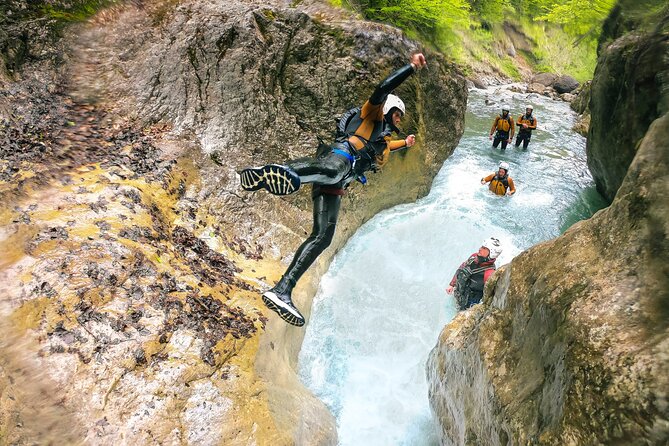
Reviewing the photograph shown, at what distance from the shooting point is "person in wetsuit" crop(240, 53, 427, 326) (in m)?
4.51

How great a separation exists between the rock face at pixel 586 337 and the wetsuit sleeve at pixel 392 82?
88.0 inches

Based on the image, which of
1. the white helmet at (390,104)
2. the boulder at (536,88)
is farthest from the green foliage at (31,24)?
the boulder at (536,88)

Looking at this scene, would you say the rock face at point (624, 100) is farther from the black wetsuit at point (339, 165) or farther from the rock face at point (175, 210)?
the black wetsuit at point (339, 165)

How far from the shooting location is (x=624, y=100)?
9711 mm

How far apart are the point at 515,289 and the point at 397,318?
11.7ft

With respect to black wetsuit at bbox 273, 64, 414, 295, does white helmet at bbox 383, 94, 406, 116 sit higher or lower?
higher

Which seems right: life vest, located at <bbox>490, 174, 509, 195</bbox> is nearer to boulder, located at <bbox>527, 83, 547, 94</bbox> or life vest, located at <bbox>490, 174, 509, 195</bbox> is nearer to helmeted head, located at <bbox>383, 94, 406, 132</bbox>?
helmeted head, located at <bbox>383, 94, 406, 132</bbox>

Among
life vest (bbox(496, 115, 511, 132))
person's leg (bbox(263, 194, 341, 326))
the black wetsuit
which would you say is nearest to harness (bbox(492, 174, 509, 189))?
life vest (bbox(496, 115, 511, 132))

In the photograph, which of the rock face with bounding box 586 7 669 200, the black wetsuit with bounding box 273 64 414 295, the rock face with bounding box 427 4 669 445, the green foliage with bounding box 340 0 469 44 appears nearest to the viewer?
the rock face with bounding box 427 4 669 445

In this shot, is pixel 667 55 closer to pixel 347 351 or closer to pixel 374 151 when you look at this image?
pixel 374 151

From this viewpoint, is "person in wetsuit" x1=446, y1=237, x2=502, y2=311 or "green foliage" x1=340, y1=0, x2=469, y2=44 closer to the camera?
"person in wetsuit" x1=446, y1=237, x2=502, y2=311

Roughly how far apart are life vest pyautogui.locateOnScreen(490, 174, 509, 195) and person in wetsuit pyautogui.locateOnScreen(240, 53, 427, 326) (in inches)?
268

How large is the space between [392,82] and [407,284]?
4.44 m

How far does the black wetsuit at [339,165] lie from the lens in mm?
4766
